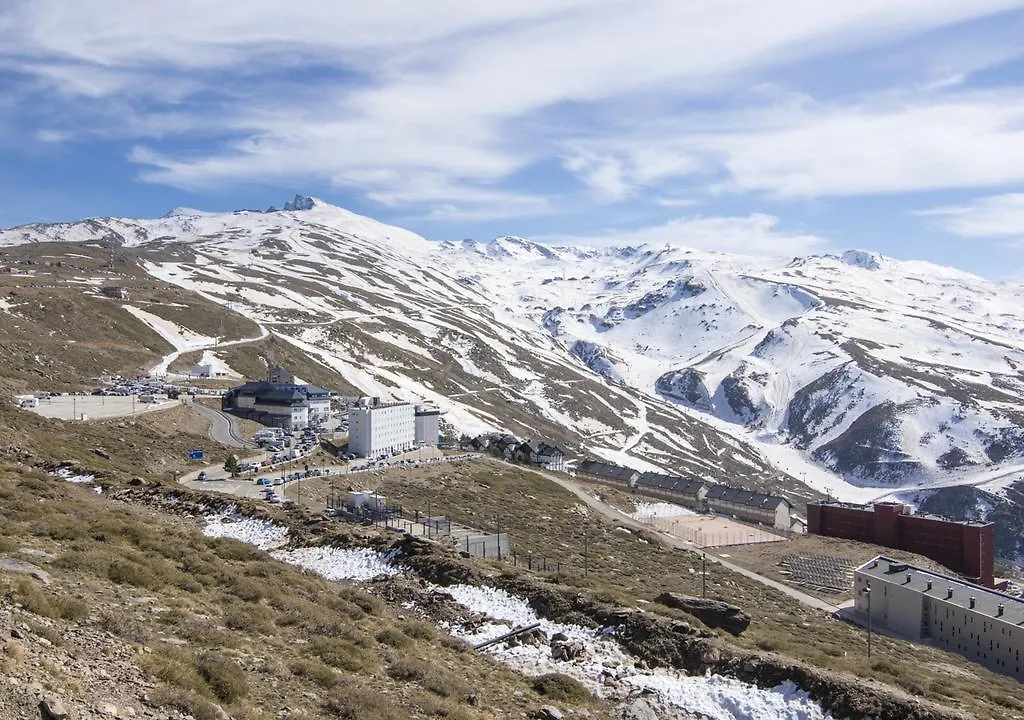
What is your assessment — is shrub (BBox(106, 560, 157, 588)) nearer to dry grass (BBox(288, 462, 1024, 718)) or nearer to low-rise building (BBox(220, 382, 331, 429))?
dry grass (BBox(288, 462, 1024, 718))

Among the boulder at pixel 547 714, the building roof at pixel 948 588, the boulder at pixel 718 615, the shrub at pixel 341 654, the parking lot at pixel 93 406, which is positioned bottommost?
the building roof at pixel 948 588

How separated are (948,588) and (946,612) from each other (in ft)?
8.98

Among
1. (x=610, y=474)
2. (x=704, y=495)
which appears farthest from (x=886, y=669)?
(x=610, y=474)

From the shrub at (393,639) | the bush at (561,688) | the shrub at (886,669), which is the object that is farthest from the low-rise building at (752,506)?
the shrub at (393,639)

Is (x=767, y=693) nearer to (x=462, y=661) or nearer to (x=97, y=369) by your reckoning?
(x=462, y=661)

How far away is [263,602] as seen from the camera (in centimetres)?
1944

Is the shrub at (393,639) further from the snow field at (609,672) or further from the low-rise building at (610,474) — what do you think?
the low-rise building at (610,474)

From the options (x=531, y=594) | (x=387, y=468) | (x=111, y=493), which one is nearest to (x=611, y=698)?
(x=531, y=594)

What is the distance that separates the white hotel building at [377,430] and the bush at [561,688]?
2524 inches

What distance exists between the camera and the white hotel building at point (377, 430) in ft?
265

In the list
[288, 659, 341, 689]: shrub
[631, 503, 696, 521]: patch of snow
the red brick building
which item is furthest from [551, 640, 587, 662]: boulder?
the red brick building

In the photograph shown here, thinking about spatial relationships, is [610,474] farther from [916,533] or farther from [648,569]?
[648,569]

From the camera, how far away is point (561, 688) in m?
18.2

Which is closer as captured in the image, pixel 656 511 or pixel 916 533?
pixel 916 533
